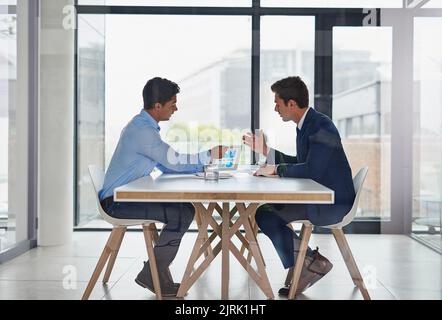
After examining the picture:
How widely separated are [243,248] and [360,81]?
3.97 ft

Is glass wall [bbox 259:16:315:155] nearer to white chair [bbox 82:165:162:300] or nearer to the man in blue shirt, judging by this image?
the man in blue shirt

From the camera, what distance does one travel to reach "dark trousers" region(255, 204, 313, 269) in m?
3.26

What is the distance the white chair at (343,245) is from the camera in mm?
3267

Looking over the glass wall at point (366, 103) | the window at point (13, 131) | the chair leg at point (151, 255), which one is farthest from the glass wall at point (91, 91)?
the glass wall at point (366, 103)

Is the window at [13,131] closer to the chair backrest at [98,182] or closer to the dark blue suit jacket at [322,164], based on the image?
the chair backrest at [98,182]

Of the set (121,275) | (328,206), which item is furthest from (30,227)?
(328,206)

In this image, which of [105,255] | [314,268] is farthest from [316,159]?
[105,255]

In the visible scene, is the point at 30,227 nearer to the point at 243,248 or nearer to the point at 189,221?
the point at 189,221

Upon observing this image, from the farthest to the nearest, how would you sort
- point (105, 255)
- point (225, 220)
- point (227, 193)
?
point (105, 255), point (225, 220), point (227, 193)

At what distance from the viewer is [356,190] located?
3.26 metres

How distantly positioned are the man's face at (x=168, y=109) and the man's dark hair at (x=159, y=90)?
21 millimetres

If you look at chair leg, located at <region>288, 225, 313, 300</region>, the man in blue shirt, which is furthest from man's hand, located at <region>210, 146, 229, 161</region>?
chair leg, located at <region>288, 225, 313, 300</region>

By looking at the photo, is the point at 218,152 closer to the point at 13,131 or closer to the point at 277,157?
the point at 277,157

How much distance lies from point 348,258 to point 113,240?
1.38m
